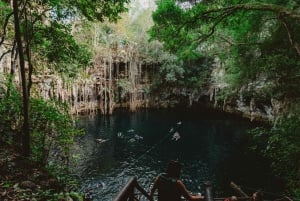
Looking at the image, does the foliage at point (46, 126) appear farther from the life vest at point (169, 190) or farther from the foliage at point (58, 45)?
the life vest at point (169, 190)

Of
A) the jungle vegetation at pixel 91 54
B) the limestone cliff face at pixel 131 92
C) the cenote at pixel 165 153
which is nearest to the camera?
the jungle vegetation at pixel 91 54

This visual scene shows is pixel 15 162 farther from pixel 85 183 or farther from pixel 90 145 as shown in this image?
pixel 90 145

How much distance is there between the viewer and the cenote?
15.0m

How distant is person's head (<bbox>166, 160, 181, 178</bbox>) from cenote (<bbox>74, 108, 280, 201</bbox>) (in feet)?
20.0

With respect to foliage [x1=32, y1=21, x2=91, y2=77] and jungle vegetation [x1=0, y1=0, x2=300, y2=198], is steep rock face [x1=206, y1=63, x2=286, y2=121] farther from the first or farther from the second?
foliage [x1=32, y1=21, x2=91, y2=77]

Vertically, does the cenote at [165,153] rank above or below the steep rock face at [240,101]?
below

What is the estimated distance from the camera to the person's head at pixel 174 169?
11.7 ft

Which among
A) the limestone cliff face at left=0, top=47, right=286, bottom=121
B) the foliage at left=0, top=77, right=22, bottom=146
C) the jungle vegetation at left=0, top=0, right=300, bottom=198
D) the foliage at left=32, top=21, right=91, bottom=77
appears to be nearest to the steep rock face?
the limestone cliff face at left=0, top=47, right=286, bottom=121

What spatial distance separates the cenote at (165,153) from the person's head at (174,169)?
240 inches

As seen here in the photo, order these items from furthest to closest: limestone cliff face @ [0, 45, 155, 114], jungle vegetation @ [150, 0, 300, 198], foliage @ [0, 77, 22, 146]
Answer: limestone cliff face @ [0, 45, 155, 114] → foliage @ [0, 77, 22, 146] → jungle vegetation @ [150, 0, 300, 198]

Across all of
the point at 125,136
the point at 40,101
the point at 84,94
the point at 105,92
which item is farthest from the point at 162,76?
the point at 40,101

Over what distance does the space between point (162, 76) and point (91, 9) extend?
2952 centimetres

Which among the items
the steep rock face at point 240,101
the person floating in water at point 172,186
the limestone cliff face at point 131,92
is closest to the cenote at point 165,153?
Result: the steep rock face at point 240,101

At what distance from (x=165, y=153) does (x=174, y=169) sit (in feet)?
56.0
